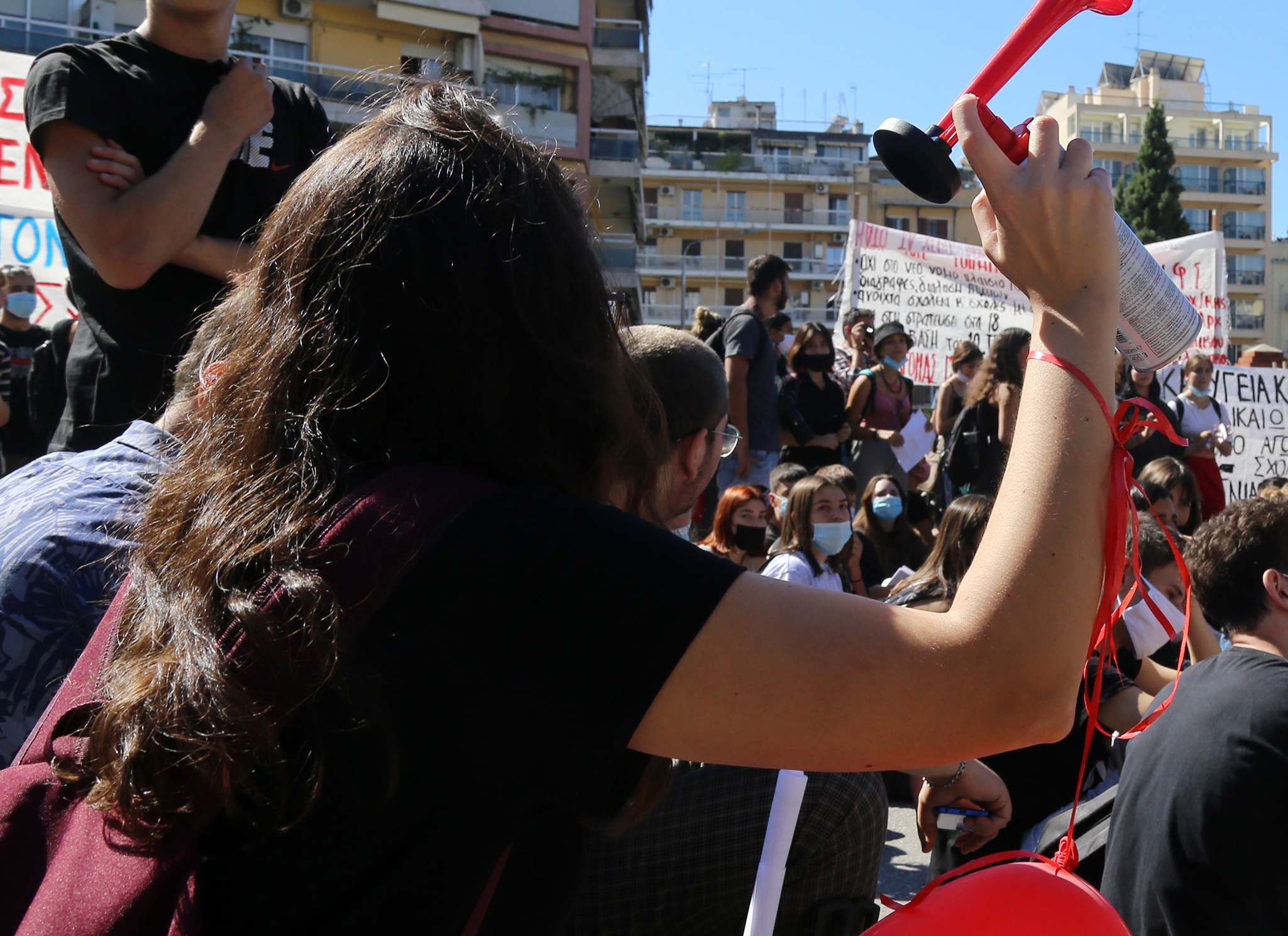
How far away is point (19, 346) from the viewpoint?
6.76 meters

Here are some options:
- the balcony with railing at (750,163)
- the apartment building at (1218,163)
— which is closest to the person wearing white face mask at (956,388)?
the balcony with railing at (750,163)

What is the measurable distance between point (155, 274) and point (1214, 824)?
2.26m

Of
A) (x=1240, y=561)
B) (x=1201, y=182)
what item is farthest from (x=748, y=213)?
(x=1240, y=561)

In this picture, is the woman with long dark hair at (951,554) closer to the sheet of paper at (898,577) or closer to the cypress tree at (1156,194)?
the sheet of paper at (898,577)

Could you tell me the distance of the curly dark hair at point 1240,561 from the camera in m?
3.03

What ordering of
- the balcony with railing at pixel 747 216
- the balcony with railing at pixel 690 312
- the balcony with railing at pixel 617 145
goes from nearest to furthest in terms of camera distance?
the balcony with railing at pixel 617 145 < the balcony with railing at pixel 690 312 < the balcony with railing at pixel 747 216

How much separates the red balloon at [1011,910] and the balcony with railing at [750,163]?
227 feet

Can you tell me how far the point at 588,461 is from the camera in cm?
129

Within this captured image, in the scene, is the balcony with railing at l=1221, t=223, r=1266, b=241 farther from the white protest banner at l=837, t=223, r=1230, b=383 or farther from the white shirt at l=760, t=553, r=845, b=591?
the white shirt at l=760, t=553, r=845, b=591

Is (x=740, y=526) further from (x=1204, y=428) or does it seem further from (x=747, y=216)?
(x=747, y=216)

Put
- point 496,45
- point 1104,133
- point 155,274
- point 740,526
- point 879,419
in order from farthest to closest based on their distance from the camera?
point 1104,133 → point 496,45 → point 879,419 → point 740,526 → point 155,274

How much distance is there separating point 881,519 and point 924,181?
Result: 5.47 metres

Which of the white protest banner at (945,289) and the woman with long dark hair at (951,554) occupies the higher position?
the white protest banner at (945,289)

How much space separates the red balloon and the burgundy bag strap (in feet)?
2.67
